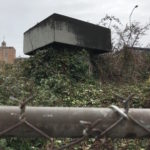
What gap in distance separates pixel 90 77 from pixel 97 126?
357 inches

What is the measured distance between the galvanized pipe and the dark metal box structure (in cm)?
834

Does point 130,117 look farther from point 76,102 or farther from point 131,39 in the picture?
point 131,39

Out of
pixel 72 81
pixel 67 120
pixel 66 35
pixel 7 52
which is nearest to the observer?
pixel 67 120

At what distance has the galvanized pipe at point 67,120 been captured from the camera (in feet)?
3.26

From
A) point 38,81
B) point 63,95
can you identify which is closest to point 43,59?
point 38,81

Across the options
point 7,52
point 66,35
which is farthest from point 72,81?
point 7,52

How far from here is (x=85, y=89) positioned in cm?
855

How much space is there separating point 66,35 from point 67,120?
8.62m

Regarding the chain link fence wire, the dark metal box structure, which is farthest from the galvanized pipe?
the dark metal box structure

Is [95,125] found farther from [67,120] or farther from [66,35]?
[66,35]

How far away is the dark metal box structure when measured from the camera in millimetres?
9508

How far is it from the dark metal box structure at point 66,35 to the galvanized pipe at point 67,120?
8.34 m

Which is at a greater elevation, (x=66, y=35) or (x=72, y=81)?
(x=66, y=35)

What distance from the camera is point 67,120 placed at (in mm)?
1014
